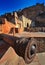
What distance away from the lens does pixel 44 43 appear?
4.93m

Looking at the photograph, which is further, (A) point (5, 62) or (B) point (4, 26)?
(B) point (4, 26)

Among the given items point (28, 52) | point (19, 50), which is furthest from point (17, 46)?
point (28, 52)

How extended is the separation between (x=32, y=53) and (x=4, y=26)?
8.07 feet

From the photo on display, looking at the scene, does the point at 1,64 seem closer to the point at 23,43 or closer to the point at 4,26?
the point at 23,43

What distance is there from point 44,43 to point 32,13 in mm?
23114

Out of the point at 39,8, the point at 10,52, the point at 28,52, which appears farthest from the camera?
the point at 39,8

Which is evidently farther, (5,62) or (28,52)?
(28,52)

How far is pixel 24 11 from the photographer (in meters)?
28.1

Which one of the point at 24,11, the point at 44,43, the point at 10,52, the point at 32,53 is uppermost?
the point at 24,11

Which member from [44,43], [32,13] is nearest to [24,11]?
[32,13]

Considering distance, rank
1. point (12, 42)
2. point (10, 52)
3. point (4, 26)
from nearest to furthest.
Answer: point (10, 52) → point (12, 42) → point (4, 26)

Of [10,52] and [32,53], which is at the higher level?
[10,52]

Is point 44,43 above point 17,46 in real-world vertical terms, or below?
below

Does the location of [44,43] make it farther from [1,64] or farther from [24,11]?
[24,11]
